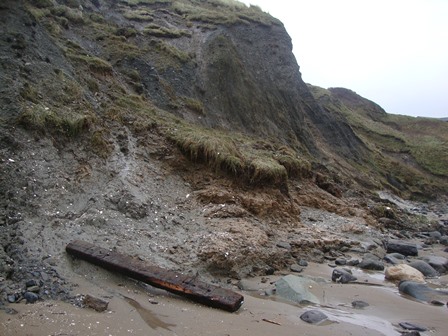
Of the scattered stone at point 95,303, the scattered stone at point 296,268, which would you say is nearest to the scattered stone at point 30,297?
the scattered stone at point 95,303

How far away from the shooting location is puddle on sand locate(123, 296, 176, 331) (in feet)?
15.0

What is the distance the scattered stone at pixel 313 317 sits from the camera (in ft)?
17.2

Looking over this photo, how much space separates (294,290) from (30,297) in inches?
147

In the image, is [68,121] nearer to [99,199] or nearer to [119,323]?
[99,199]

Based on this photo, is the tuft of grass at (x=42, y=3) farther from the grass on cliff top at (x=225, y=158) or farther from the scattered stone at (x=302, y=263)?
the scattered stone at (x=302, y=263)

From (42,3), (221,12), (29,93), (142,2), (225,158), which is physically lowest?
(225,158)

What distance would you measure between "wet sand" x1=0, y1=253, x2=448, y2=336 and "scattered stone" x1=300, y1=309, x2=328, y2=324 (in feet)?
0.30

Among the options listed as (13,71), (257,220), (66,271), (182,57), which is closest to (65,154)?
(13,71)

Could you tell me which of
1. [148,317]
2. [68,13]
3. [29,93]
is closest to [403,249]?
[148,317]

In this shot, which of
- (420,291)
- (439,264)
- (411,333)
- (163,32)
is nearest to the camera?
(411,333)

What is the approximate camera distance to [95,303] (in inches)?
188

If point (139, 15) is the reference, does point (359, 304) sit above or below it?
below

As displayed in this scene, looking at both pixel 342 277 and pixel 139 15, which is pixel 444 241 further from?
pixel 139 15

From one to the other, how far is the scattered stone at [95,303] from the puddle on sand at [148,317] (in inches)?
14.5
